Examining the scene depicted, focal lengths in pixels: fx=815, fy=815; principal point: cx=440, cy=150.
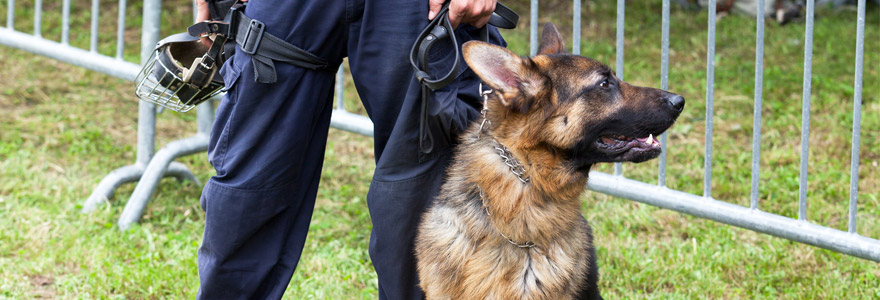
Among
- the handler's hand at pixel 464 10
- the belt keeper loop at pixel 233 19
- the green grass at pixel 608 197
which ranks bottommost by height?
the green grass at pixel 608 197

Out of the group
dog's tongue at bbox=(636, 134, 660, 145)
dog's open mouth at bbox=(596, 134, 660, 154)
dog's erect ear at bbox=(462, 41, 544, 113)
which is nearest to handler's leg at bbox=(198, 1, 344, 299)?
dog's erect ear at bbox=(462, 41, 544, 113)

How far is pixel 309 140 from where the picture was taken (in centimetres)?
315

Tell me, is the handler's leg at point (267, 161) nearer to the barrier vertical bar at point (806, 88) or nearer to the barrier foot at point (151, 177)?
the barrier foot at point (151, 177)

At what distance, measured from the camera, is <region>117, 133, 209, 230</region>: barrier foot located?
484 cm

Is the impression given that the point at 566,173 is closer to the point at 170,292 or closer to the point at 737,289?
the point at 737,289

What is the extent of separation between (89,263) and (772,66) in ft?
20.0

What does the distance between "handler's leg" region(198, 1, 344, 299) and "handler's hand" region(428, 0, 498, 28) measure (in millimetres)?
335

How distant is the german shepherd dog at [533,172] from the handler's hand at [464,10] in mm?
240

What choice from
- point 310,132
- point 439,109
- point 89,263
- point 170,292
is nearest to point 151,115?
point 89,263

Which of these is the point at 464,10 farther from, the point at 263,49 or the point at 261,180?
the point at 261,180

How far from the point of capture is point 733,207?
3666 millimetres

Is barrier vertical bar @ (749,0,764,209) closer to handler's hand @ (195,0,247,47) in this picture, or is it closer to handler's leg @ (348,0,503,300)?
handler's leg @ (348,0,503,300)

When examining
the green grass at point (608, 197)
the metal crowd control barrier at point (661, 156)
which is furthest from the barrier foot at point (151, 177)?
the green grass at point (608, 197)

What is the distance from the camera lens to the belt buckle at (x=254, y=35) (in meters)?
2.77
